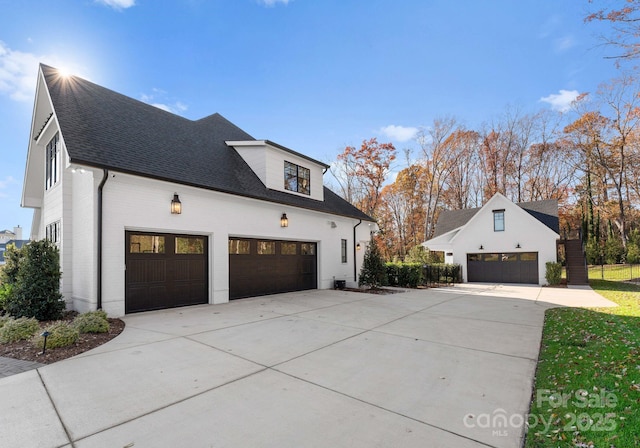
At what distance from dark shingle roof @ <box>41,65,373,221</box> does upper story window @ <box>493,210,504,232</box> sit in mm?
12351

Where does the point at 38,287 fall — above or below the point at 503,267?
above

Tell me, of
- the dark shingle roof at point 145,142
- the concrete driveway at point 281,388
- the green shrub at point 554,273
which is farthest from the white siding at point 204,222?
the green shrub at point 554,273

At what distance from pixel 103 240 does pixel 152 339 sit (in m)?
3.24

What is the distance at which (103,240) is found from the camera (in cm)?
750

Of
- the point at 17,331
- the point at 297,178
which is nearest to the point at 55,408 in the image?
the point at 17,331

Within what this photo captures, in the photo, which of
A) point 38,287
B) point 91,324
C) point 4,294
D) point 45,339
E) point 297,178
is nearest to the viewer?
point 45,339

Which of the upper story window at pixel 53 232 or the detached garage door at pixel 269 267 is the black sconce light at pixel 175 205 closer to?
the detached garage door at pixel 269 267

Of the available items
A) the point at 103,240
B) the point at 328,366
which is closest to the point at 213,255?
the point at 103,240

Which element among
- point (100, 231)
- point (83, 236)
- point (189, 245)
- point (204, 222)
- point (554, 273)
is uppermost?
point (204, 222)

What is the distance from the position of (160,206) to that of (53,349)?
4239 millimetres

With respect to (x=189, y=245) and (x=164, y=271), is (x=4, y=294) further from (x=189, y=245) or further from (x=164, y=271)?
(x=189, y=245)

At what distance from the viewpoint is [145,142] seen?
9617 millimetres

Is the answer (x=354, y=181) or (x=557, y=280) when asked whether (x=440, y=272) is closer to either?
(x=557, y=280)

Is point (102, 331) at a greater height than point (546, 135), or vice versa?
point (546, 135)
